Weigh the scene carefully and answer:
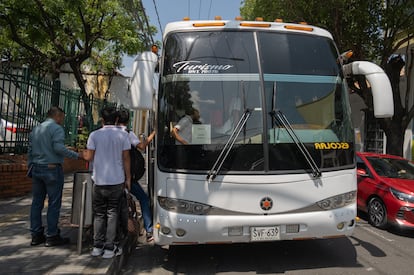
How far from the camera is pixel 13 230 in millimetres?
5570

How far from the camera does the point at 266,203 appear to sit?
14.2 feet

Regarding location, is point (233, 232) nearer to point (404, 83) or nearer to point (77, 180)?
point (77, 180)

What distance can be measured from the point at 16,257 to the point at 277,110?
11.1 feet

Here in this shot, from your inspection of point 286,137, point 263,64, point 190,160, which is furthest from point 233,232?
point 263,64

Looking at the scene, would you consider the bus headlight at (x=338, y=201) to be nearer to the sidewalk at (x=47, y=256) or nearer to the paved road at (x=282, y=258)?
the paved road at (x=282, y=258)

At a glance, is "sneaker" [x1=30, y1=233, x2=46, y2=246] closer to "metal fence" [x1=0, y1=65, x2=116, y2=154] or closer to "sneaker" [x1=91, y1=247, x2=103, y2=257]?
"sneaker" [x1=91, y1=247, x2=103, y2=257]

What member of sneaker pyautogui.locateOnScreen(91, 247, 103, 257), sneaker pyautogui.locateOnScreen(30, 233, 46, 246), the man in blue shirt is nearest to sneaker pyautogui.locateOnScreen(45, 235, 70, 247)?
the man in blue shirt

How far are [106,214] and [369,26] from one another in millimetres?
10647

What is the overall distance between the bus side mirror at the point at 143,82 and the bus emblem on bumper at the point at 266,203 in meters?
1.69

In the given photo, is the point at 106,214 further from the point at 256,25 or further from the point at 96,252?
the point at 256,25

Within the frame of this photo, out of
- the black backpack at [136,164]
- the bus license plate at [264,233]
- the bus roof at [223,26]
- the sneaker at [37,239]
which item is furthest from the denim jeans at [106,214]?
the bus roof at [223,26]

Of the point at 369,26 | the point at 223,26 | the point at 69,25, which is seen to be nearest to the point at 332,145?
the point at 223,26

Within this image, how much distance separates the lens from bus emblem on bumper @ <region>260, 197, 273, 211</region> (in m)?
4.32

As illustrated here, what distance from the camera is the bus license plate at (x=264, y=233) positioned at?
4.30m
